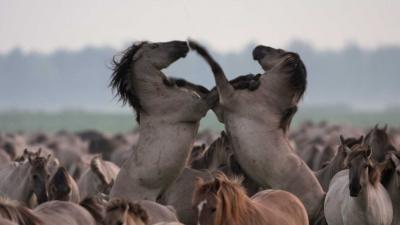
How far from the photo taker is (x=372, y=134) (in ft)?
48.0

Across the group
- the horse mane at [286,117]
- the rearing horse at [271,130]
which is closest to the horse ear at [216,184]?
the rearing horse at [271,130]

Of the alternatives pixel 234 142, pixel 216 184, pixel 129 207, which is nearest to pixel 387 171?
pixel 234 142

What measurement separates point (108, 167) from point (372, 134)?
379 centimetres

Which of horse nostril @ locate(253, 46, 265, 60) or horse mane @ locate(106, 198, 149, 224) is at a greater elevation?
horse nostril @ locate(253, 46, 265, 60)

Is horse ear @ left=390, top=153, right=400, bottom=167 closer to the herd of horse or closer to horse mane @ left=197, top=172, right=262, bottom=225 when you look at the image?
the herd of horse

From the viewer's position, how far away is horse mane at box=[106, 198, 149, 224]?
8.95 meters

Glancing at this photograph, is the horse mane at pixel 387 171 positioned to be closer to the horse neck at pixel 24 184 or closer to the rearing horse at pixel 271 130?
the rearing horse at pixel 271 130

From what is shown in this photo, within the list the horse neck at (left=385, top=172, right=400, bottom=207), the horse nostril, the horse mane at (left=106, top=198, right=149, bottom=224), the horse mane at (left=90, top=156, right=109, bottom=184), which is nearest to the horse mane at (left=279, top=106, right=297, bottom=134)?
the horse nostril

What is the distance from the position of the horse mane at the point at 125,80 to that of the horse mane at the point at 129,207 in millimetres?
3103

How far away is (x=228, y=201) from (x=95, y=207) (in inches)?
89.3

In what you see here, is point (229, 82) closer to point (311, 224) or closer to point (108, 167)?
point (311, 224)

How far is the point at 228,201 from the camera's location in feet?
29.3

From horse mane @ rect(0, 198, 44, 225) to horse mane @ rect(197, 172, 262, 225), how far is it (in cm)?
126

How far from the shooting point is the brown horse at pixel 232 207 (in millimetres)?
8703
